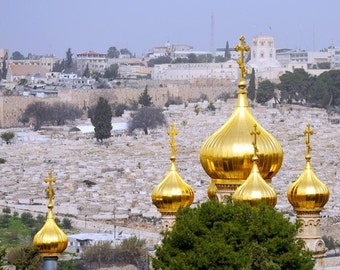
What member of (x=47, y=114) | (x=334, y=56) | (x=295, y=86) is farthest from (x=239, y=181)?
(x=334, y=56)

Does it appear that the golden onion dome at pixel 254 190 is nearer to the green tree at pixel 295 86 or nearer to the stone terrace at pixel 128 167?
the stone terrace at pixel 128 167

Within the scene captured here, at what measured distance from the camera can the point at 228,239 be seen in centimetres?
2205

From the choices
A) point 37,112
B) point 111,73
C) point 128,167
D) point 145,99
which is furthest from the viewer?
point 111,73

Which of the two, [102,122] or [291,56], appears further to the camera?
[291,56]

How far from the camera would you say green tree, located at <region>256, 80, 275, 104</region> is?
357 feet

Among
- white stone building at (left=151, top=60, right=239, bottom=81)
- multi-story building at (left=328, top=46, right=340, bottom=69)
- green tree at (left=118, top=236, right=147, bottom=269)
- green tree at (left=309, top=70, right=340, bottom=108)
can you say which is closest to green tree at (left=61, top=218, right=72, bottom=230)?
green tree at (left=118, top=236, right=147, bottom=269)

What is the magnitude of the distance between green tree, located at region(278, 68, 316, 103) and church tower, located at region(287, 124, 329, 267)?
281 ft

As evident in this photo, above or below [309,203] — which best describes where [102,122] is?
below

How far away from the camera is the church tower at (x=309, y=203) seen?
23.9 metres

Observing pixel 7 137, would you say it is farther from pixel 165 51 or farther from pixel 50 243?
pixel 165 51

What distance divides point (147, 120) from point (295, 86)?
18.5 meters

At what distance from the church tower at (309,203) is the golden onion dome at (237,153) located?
402 millimetres

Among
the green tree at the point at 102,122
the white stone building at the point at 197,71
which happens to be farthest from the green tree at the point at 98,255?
the white stone building at the point at 197,71

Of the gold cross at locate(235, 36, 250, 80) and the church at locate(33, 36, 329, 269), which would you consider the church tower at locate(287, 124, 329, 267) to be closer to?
the church at locate(33, 36, 329, 269)
